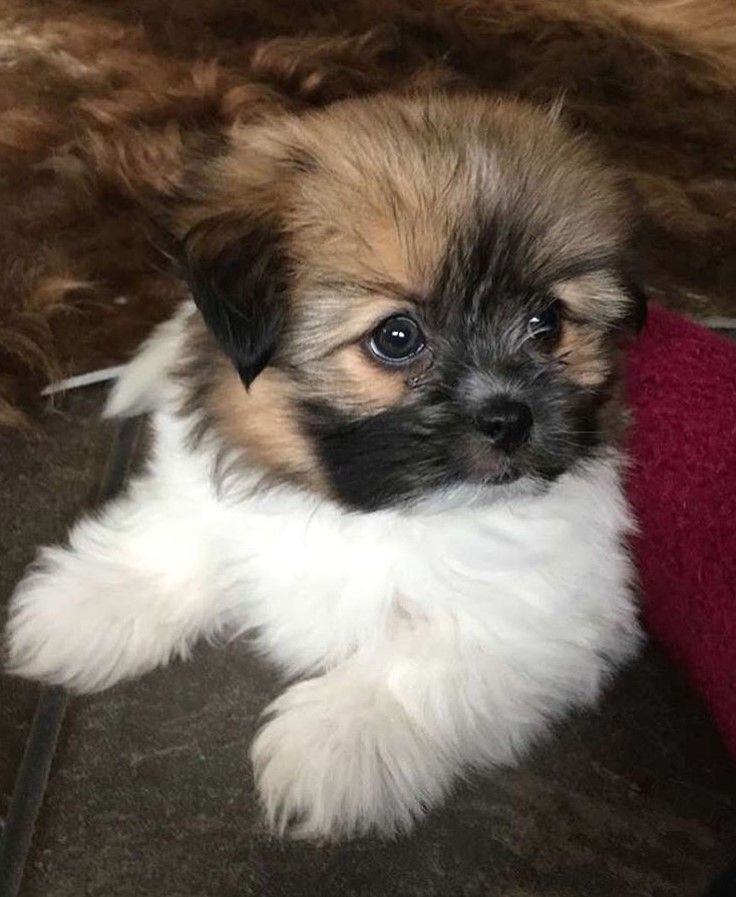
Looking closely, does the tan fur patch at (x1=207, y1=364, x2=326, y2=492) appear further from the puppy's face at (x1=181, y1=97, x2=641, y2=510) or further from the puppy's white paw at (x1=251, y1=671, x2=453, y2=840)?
the puppy's white paw at (x1=251, y1=671, x2=453, y2=840)

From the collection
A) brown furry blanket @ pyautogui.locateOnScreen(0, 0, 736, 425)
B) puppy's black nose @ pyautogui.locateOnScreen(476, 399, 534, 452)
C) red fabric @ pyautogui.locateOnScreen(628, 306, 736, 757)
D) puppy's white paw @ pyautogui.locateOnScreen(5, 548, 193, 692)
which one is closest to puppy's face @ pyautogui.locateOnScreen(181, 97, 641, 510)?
puppy's black nose @ pyautogui.locateOnScreen(476, 399, 534, 452)

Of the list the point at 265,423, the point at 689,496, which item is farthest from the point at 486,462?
the point at 689,496

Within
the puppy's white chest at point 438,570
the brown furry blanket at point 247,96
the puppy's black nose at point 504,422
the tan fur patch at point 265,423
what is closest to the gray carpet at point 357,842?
the puppy's white chest at point 438,570

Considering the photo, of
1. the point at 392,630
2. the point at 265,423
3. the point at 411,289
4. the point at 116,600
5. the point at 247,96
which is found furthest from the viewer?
the point at 247,96

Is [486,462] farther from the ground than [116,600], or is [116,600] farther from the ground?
[486,462]

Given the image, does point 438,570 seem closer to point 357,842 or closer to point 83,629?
point 357,842

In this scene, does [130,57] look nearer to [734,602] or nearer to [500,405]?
[500,405]

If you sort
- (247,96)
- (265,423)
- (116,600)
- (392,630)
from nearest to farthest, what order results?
(265,423) < (392,630) < (116,600) < (247,96)

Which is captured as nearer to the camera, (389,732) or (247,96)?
(389,732)
